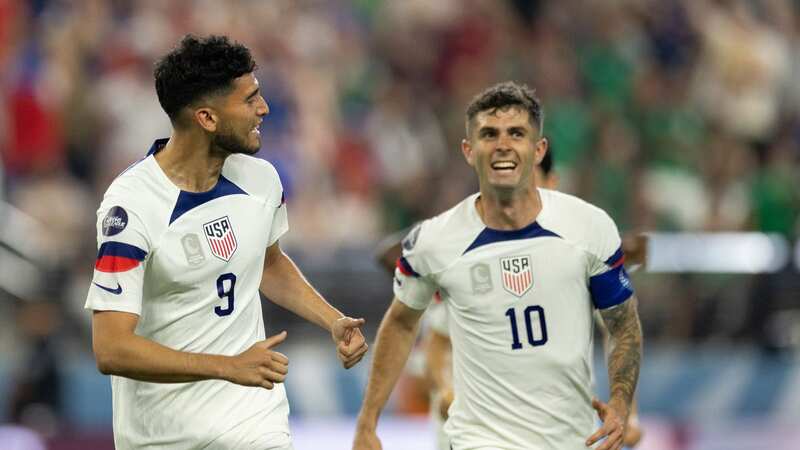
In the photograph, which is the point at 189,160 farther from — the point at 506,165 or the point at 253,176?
the point at 506,165

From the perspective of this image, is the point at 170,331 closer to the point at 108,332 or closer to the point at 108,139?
the point at 108,332

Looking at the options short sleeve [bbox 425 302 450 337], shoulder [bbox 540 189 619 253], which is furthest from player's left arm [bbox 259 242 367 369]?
short sleeve [bbox 425 302 450 337]

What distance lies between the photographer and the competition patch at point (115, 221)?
5.57 meters

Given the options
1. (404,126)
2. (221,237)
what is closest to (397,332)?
(221,237)

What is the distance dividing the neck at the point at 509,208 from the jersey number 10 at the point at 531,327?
334mm

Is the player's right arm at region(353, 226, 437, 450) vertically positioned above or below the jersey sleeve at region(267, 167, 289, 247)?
below

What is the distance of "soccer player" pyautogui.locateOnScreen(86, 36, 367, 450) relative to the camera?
5672 millimetres

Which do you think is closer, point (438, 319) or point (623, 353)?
point (623, 353)

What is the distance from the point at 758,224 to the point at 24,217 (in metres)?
5.82

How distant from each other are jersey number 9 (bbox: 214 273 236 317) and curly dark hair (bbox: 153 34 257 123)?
63cm

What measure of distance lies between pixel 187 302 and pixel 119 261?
35cm

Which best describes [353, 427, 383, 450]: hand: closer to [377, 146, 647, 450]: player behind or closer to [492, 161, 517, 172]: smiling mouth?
[377, 146, 647, 450]: player behind

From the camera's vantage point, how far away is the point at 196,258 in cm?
575

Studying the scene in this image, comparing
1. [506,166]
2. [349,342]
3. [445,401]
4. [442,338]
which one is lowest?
[445,401]
